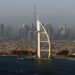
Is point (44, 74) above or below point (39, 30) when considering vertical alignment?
below

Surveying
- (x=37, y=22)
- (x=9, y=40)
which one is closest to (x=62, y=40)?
(x=9, y=40)

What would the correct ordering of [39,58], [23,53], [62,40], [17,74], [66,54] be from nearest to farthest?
[17,74] < [39,58] < [66,54] < [23,53] < [62,40]

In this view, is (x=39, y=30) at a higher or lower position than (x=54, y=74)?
higher

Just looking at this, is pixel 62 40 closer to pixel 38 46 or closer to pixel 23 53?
pixel 23 53

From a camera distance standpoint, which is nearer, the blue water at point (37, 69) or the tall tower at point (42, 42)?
the blue water at point (37, 69)

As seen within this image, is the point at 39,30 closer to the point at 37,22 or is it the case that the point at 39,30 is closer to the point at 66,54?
the point at 37,22

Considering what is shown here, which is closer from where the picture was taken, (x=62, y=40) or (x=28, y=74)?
(x=28, y=74)

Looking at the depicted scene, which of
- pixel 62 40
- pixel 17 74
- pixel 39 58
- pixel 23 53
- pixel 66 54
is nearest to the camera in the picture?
pixel 17 74

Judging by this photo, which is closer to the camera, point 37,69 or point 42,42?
point 37,69

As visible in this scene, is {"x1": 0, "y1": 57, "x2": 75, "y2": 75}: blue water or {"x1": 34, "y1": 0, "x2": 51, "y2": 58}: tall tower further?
{"x1": 34, "y1": 0, "x2": 51, "y2": 58}: tall tower

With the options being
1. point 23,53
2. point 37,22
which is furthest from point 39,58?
point 23,53
